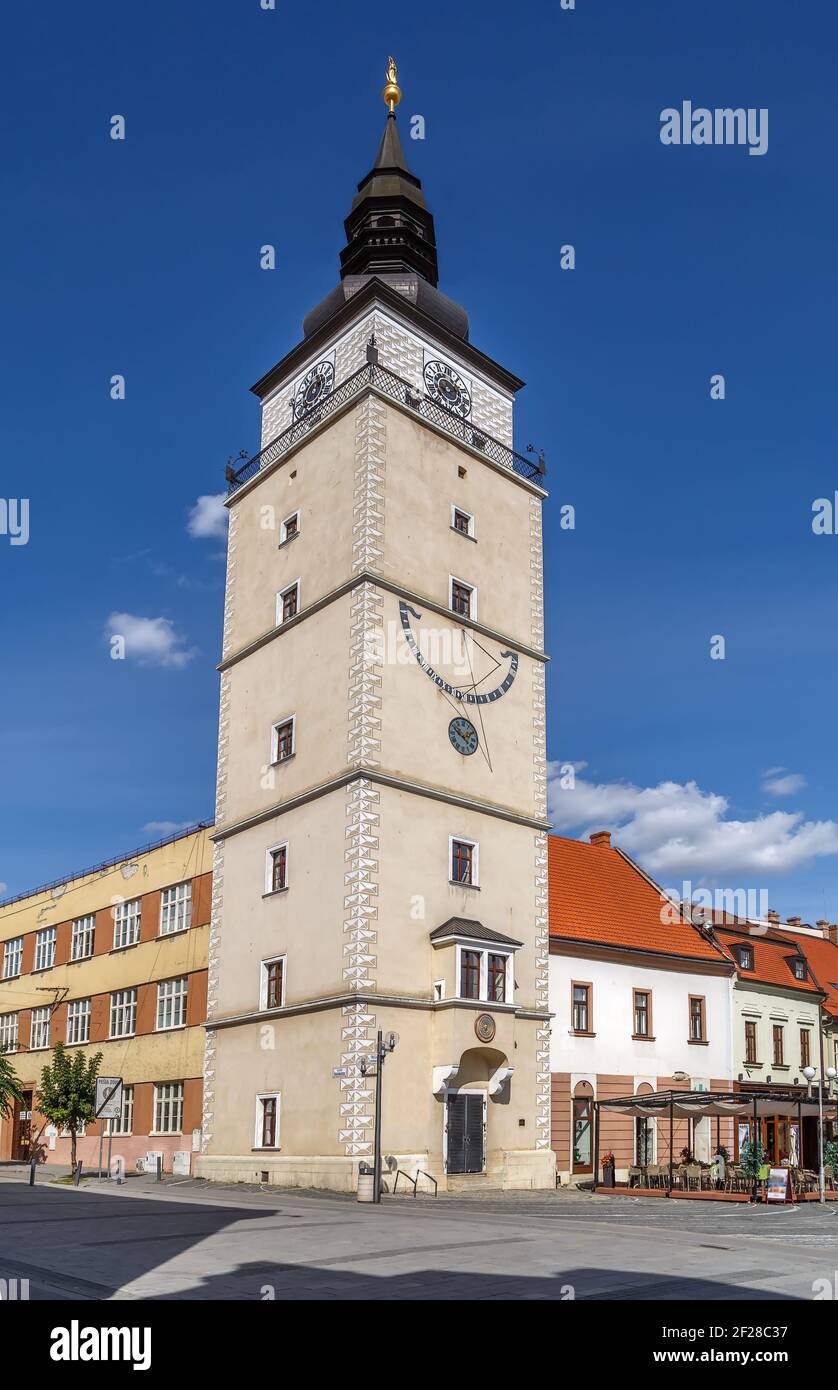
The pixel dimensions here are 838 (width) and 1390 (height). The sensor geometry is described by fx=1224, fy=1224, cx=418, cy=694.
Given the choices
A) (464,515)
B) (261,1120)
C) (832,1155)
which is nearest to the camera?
(261,1120)

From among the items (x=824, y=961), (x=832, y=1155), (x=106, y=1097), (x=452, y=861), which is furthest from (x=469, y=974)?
(x=824, y=961)

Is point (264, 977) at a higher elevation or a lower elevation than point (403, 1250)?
higher

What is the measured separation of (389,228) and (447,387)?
6907mm

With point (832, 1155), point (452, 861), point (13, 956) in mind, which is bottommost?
point (832, 1155)

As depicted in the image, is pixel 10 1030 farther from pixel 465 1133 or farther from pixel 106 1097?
pixel 465 1133

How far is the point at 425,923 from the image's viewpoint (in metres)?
32.0

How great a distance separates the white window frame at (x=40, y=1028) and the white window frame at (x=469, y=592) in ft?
84.6

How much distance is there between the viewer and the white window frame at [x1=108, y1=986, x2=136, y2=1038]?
43031 millimetres

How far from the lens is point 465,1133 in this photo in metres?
31.4

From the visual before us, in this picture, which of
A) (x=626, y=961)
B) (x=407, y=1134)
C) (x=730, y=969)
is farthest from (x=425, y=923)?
(x=730, y=969)

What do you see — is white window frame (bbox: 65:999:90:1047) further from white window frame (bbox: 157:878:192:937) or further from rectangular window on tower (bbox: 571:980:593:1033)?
rectangular window on tower (bbox: 571:980:593:1033)

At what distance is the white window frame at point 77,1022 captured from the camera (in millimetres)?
46531

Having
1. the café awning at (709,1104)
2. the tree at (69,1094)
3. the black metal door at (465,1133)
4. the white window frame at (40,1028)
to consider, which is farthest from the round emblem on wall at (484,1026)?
the white window frame at (40,1028)

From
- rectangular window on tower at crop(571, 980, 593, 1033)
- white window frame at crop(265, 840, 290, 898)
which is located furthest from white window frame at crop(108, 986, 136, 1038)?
rectangular window on tower at crop(571, 980, 593, 1033)
